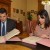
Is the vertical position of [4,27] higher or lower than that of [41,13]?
lower

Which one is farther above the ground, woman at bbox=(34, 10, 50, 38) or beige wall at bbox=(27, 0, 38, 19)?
beige wall at bbox=(27, 0, 38, 19)

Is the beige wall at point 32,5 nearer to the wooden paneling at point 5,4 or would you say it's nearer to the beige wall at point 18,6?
the beige wall at point 18,6

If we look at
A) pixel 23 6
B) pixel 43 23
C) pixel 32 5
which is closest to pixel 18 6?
pixel 23 6

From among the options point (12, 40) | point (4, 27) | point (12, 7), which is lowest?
point (12, 40)

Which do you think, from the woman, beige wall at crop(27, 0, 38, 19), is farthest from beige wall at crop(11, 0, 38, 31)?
the woman

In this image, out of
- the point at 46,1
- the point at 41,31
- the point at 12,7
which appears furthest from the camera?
the point at 12,7

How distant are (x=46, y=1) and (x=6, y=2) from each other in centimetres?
145

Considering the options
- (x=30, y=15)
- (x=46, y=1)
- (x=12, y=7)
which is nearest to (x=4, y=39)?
(x=46, y=1)

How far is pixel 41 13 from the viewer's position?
1.87 m

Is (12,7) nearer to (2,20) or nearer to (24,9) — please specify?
(24,9)

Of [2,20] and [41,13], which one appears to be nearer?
[2,20]

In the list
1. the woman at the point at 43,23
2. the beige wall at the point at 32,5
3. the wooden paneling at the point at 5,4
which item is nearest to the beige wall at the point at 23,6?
the beige wall at the point at 32,5

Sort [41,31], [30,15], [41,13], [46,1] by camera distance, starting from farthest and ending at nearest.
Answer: [30,15], [46,1], [41,31], [41,13]

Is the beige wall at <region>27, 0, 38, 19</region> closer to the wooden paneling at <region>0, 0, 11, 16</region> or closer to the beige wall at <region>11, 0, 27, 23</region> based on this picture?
the beige wall at <region>11, 0, 27, 23</region>
